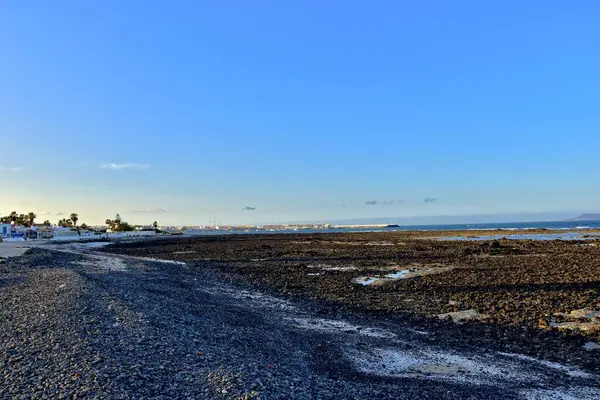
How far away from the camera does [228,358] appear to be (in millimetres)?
8883

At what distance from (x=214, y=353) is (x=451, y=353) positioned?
5.71 m

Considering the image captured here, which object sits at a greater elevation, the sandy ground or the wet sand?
the sandy ground

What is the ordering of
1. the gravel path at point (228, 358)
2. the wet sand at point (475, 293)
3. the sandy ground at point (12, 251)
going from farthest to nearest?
the sandy ground at point (12, 251), the wet sand at point (475, 293), the gravel path at point (228, 358)

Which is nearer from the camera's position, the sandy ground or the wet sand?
the wet sand

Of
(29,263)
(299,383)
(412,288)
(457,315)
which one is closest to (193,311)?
(299,383)

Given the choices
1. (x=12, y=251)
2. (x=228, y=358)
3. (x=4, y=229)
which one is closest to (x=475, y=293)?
(x=228, y=358)

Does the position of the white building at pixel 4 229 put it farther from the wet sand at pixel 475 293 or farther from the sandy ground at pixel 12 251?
the wet sand at pixel 475 293

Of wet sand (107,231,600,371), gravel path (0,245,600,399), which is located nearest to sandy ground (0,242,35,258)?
wet sand (107,231,600,371)

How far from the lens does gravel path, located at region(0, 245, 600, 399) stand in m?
7.23

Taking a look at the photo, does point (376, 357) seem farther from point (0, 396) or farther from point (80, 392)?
point (0, 396)

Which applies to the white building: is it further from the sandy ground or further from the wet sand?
the wet sand

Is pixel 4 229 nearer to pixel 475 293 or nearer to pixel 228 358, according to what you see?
pixel 475 293

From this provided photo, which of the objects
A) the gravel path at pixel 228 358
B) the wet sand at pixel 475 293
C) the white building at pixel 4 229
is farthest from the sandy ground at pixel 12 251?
the white building at pixel 4 229

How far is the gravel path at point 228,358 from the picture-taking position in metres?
7.23
